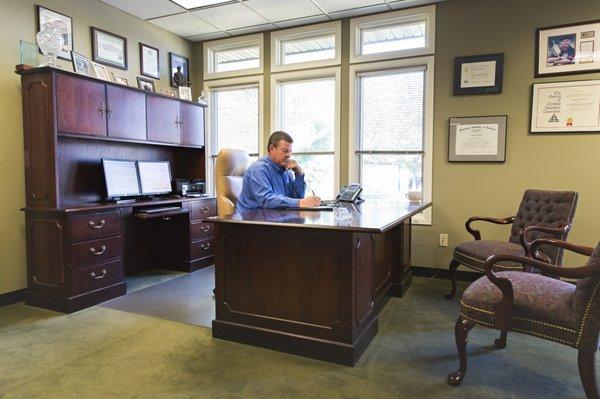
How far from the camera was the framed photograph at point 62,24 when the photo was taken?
3307 mm

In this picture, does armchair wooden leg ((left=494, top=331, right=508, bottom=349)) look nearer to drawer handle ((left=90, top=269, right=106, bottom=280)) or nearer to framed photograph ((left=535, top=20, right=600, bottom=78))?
framed photograph ((left=535, top=20, right=600, bottom=78))

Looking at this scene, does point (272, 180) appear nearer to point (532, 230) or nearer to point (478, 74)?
point (532, 230)

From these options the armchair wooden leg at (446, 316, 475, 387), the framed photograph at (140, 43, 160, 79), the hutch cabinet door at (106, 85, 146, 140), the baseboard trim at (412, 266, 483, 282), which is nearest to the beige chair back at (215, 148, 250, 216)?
the hutch cabinet door at (106, 85, 146, 140)

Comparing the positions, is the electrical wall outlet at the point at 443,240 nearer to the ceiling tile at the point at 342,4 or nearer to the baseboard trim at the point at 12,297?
the ceiling tile at the point at 342,4

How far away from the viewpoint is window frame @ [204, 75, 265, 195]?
15.8 ft

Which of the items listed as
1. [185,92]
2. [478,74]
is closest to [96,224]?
[185,92]

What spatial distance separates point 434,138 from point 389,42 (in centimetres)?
115

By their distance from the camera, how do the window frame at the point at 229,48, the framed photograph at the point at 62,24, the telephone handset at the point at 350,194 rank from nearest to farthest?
the framed photograph at the point at 62,24, the telephone handset at the point at 350,194, the window frame at the point at 229,48

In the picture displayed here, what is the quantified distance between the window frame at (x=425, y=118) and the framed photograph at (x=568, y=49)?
947mm

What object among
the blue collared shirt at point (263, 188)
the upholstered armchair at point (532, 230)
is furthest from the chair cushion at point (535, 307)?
the blue collared shirt at point (263, 188)

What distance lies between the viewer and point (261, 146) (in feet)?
15.9

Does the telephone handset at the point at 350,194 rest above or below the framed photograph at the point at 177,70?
below

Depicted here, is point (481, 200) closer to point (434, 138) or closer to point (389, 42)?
point (434, 138)

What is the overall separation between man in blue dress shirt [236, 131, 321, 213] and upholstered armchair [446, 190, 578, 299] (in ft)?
4.27
